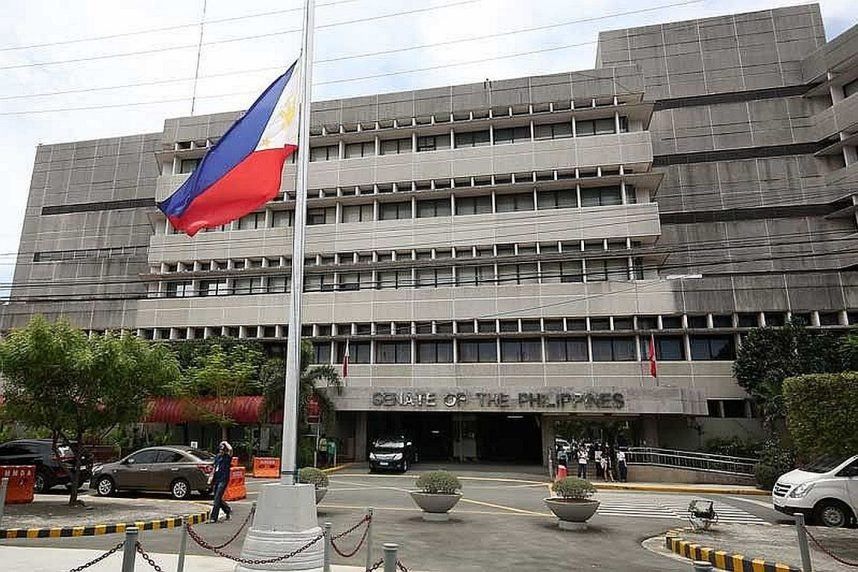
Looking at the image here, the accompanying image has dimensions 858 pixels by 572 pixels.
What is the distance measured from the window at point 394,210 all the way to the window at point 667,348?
1763 centimetres

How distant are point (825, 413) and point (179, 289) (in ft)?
129

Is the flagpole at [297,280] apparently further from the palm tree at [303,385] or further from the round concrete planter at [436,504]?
the palm tree at [303,385]

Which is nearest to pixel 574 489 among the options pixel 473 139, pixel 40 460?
pixel 40 460

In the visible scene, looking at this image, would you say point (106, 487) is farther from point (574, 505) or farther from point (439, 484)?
point (574, 505)

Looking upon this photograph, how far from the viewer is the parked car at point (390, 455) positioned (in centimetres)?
2894

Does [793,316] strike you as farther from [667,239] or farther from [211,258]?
[211,258]

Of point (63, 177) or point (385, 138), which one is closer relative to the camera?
point (385, 138)

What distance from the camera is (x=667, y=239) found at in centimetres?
3916

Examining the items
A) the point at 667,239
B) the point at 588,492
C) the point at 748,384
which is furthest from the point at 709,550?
the point at 667,239

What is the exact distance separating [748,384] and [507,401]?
1264 cm

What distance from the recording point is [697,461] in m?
26.4

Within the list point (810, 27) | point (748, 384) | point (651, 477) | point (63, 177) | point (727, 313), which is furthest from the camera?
point (63, 177)

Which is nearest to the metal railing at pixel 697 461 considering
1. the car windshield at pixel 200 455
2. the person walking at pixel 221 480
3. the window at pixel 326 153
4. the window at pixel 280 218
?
the car windshield at pixel 200 455

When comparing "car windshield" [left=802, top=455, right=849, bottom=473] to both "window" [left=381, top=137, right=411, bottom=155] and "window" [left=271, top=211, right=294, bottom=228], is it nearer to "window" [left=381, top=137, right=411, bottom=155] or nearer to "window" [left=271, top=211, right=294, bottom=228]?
"window" [left=381, top=137, right=411, bottom=155]
